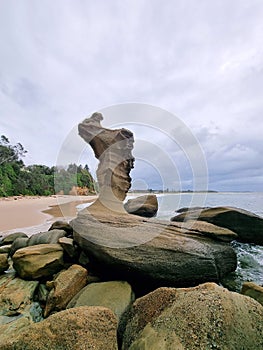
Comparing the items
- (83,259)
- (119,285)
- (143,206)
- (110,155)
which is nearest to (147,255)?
(119,285)

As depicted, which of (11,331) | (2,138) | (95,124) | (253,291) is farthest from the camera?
(2,138)

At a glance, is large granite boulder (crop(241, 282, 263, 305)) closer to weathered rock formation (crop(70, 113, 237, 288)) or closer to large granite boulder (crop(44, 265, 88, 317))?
weathered rock formation (crop(70, 113, 237, 288))

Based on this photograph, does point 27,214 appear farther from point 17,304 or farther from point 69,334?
point 69,334

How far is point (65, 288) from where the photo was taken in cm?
347

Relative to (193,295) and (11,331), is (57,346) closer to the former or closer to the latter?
(11,331)

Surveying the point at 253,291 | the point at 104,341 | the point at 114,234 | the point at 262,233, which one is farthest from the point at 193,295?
the point at 262,233

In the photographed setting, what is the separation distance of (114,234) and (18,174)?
141ft

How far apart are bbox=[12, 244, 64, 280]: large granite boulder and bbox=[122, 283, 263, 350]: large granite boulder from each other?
2.22 metres

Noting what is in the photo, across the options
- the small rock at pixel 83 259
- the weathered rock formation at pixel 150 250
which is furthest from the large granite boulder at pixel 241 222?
the small rock at pixel 83 259

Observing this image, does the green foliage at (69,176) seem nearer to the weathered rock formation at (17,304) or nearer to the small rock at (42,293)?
the weathered rock formation at (17,304)

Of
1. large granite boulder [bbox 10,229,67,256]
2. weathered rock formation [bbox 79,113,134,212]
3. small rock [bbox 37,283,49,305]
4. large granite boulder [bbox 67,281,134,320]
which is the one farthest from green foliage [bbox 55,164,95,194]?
large granite boulder [bbox 67,281,134,320]

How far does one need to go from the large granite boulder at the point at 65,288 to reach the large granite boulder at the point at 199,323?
1.37 meters

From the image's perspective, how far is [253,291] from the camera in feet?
10.3

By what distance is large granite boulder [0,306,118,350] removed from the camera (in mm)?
2058
